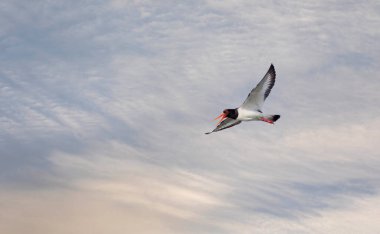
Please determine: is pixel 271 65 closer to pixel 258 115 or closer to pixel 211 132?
pixel 258 115

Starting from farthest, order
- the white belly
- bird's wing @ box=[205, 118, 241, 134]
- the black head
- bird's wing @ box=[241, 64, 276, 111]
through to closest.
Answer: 1. bird's wing @ box=[205, 118, 241, 134]
2. the black head
3. the white belly
4. bird's wing @ box=[241, 64, 276, 111]

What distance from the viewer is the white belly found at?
5938 centimetres

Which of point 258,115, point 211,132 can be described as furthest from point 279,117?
point 211,132

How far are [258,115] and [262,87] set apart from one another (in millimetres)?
2956

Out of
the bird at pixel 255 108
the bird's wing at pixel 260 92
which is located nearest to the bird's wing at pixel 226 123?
the bird at pixel 255 108

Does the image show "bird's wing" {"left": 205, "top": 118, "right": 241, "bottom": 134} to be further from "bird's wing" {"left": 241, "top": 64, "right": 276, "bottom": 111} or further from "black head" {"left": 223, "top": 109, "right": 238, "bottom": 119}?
"bird's wing" {"left": 241, "top": 64, "right": 276, "bottom": 111}

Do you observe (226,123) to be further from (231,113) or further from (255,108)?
(255,108)

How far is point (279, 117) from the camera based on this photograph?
58719 mm

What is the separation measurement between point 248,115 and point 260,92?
2.86 metres

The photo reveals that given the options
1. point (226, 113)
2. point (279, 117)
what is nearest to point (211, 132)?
point (226, 113)

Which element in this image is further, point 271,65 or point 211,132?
point 211,132

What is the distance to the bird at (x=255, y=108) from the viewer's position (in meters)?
57.1

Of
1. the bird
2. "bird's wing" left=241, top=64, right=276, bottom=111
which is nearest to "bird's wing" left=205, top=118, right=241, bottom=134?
the bird

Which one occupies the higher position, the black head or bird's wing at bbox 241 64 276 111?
bird's wing at bbox 241 64 276 111
